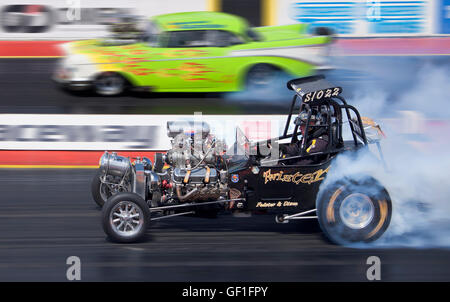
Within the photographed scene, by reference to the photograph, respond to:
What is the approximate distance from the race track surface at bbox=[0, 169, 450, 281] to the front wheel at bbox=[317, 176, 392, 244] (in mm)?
202

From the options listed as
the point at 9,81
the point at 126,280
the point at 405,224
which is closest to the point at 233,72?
the point at 9,81

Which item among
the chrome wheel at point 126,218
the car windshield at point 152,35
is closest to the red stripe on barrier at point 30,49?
the car windshield at point 152,35

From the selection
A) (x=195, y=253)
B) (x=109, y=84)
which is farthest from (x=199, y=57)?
(x=195, y=253)

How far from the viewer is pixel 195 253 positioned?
21.7 ft

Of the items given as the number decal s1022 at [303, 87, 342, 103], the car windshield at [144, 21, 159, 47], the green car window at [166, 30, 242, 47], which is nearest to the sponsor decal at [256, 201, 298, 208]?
the number decal s1022 at [303, 87, 342, 103]

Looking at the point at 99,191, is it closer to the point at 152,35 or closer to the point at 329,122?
the point at 329,122

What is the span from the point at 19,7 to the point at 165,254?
12647 mm

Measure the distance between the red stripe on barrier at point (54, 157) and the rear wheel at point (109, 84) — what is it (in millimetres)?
2960

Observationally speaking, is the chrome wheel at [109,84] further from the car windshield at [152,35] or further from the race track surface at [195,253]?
the race track surface at [195,253]

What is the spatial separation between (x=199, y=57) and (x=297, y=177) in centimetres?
666

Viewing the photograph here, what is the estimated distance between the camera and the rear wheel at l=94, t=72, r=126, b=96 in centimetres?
1329

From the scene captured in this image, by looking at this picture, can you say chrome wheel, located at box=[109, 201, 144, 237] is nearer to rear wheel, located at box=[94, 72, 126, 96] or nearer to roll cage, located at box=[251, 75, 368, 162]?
roll cage, located at box=[251, 75, 368, 162]

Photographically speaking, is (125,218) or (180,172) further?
(180,172)

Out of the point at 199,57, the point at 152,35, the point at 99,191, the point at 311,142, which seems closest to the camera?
the point at 311,142
